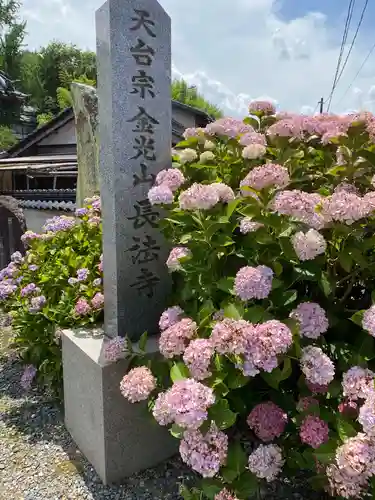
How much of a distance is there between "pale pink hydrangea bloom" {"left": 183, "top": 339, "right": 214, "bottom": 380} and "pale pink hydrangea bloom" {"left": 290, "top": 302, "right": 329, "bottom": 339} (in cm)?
36

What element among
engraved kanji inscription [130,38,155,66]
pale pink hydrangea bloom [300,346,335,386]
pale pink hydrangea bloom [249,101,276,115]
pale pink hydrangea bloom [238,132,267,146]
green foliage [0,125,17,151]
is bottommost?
pale pink hydrangea bloom [300,346,335,386]

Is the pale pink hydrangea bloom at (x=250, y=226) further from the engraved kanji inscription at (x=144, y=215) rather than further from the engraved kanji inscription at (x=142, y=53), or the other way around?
the engraved kanji inscription at (x=142, y=53)

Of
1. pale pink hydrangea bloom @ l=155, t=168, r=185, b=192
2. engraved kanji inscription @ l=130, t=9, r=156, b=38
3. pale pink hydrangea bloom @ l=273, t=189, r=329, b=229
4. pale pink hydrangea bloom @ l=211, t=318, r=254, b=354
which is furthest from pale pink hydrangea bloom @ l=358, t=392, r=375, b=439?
engraved kanji inscription @ l=130, t=9, r=156, b=38

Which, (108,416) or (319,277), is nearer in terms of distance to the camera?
(319,277)

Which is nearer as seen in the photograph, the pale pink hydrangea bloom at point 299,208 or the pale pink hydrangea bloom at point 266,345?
the pale pink hydrangea bloom at point 266,345

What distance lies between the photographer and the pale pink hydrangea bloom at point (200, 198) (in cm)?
181

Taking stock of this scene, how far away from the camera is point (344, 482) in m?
1.38

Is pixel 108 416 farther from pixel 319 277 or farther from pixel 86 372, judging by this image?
pixel 319 277

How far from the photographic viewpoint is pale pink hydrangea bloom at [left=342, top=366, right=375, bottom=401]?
1480 mm

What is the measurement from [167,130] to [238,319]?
1246 mm

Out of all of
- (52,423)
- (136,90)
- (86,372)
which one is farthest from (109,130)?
(52,423)

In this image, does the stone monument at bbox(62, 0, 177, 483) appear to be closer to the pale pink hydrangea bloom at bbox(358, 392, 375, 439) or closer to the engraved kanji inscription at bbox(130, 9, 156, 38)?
the engraved kanji inscription at bbox(130, 9, 156, 38)

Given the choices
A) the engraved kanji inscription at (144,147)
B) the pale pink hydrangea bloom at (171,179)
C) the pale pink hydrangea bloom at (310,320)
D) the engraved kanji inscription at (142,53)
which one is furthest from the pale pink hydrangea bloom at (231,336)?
the engraved kanji inscription at (142,53)

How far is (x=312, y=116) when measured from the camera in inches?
99.7
